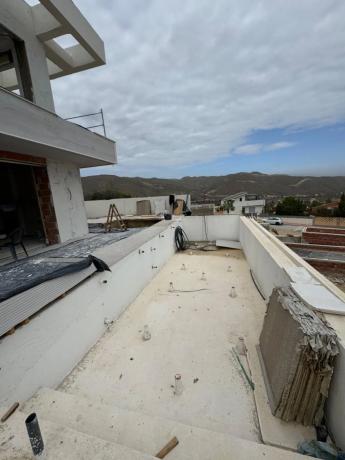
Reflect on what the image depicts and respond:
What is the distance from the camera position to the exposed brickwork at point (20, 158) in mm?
3396

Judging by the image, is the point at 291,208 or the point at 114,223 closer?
the point at 114,223

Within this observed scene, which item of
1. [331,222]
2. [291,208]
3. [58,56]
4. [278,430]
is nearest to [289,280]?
[278,430]

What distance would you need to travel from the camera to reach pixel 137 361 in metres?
2.45

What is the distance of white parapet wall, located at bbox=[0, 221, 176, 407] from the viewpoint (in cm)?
172

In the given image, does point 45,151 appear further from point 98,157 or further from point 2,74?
point 2,74

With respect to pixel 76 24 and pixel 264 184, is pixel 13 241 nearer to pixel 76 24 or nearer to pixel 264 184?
pixel 76 24

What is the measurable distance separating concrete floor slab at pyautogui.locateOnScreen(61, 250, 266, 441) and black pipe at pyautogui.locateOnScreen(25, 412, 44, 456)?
107 centimetres

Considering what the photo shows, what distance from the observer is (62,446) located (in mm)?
1144

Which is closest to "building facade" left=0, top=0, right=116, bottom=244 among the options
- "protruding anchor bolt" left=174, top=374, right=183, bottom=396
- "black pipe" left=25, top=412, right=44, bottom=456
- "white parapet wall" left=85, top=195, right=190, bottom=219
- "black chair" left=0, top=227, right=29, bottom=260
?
"black chair" left=0, top=227, right=29, bottom=260

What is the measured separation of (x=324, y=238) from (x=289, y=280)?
240 inches

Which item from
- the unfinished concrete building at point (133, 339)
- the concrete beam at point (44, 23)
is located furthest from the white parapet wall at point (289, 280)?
the concrete beam at point (44, 23)

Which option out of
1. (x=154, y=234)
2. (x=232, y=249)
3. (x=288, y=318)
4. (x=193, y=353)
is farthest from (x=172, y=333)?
(x=232, y=249)

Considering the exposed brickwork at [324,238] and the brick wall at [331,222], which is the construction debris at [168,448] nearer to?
the exposed brickwork at [324,238]

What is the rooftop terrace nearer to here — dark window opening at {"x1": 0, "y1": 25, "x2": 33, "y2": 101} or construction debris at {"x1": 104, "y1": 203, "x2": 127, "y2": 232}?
construction debris at {"x1": 104, "y1": 203, "x2": 127, "y2": 232}
